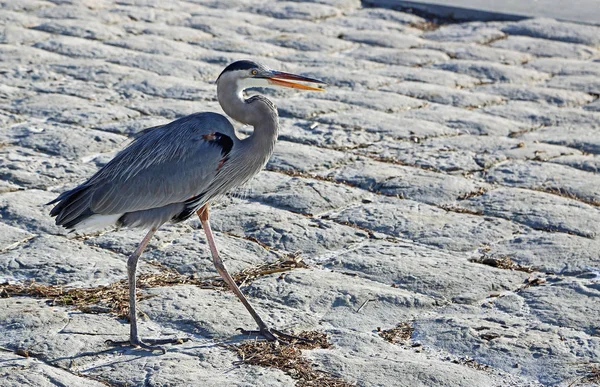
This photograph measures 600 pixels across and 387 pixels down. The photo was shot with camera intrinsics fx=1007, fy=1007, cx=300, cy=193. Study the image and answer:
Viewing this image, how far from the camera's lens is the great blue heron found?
4098 mm

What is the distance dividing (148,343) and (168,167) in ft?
2.44

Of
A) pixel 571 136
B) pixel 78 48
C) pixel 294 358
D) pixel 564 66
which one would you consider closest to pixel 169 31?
pixel 78 48

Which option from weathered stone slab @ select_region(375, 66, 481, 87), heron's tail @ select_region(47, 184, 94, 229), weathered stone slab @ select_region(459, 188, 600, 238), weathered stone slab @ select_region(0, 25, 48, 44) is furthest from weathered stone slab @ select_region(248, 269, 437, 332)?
weathered stone slab @ select_region(0, 25, 48, 44)

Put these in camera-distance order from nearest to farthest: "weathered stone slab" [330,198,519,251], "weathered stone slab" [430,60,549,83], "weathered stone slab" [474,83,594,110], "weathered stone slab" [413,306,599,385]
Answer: "weathered stone slab" [413,306,599,385] → "weathered stone slab" [330,198,519,251] → "weathered stone slab" [474,83,594,110] → "weathered stone slab" [430,60,549,83]

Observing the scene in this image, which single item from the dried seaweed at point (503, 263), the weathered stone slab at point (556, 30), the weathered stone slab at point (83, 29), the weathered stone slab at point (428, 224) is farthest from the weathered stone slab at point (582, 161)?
the weathered stone slab at point (83, 29)

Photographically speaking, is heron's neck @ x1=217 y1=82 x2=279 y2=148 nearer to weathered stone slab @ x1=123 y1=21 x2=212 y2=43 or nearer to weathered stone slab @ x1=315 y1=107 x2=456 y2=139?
weathered stone slab @ x1=315 y1=107 x2=456 y2=139

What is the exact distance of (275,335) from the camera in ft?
12.9

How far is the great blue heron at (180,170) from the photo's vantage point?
4.10 m

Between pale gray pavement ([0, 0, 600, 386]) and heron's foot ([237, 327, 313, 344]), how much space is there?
11 centimetres

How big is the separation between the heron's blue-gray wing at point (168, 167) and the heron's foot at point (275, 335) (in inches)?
25.2

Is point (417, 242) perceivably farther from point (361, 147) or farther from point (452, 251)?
point (361, 147)

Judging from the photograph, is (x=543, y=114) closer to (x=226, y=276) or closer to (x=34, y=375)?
(x=226, y=276)

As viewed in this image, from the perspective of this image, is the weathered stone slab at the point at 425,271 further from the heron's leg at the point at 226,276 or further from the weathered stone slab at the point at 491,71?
the weathered stone slab at the point at 491,71

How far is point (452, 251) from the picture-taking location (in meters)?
4.88
